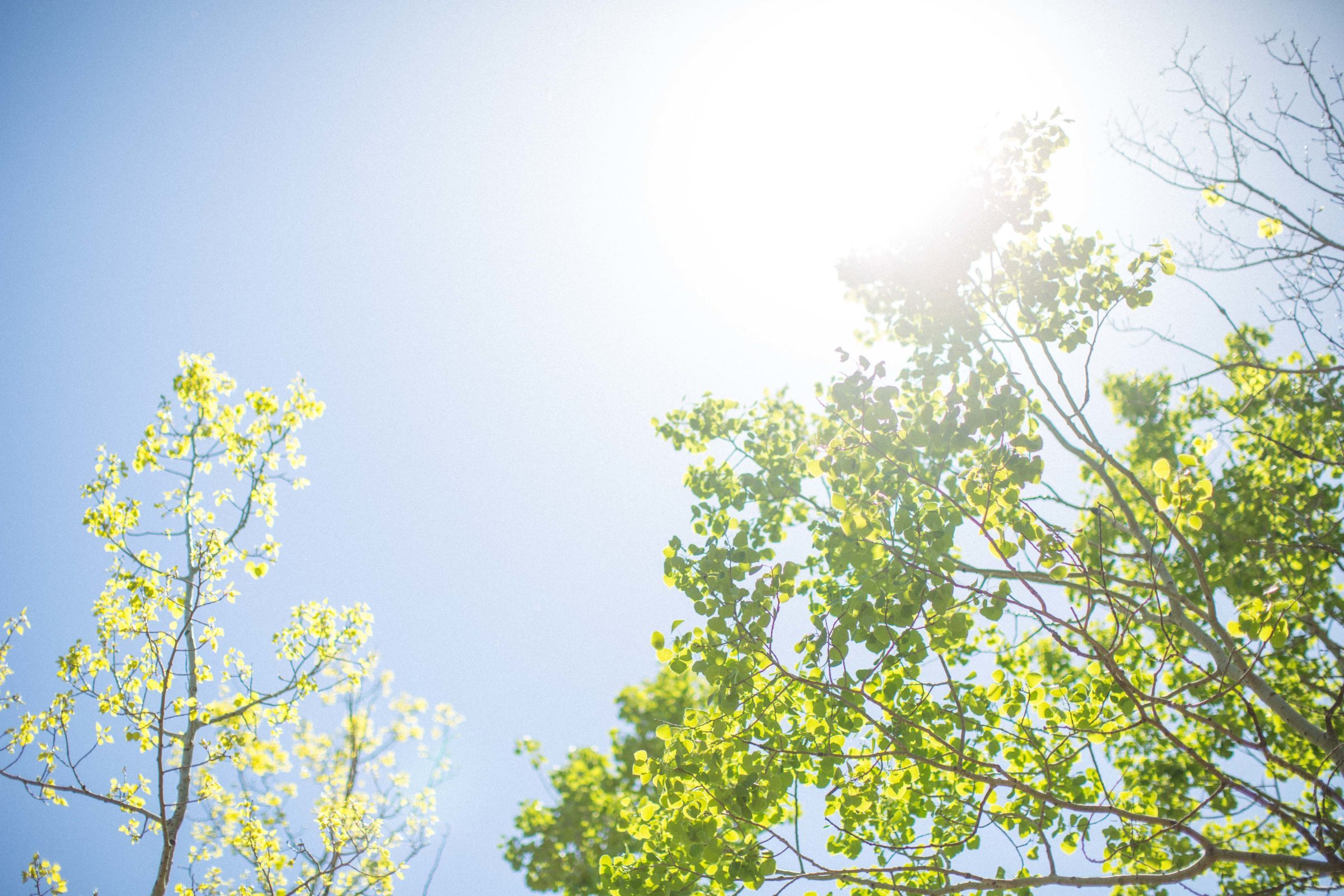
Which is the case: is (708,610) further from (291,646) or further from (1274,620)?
(291,646)

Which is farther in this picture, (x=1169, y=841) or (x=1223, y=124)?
(x=1169, y=841)

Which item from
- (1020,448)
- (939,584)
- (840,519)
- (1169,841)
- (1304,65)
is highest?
(1304,65)

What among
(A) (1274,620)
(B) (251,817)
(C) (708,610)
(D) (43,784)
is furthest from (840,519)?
(B) (251,817)

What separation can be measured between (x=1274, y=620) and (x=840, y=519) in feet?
7.24

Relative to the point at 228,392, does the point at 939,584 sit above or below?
A: below

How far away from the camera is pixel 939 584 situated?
11.0 ft

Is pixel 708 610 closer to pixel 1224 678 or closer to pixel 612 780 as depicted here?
pixel 1224 678

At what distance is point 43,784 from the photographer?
4.97 m

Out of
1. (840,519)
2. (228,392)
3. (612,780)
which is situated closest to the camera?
(840,519)

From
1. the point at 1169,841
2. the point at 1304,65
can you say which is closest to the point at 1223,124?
the point at 1304,65

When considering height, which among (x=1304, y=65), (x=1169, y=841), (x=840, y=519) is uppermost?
(x=1304, y=65)

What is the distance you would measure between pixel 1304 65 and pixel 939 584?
509 centimetres

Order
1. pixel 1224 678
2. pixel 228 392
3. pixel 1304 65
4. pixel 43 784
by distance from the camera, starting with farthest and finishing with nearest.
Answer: pixel 228 392 < pixel 43 784 < pixel 1304 65 < pixel 1224 678

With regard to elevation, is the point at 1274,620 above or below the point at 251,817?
below
